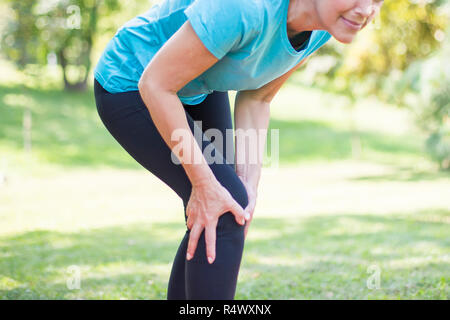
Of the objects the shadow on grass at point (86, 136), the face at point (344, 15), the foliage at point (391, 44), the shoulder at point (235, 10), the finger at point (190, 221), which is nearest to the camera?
the shoulder at point (235, 10)

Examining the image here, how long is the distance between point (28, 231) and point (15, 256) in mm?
1483

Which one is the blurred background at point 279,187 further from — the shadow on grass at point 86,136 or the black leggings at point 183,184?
the black leggings at point 183,184

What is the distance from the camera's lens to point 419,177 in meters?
12.1

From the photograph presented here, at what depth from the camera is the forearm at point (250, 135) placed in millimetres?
1984

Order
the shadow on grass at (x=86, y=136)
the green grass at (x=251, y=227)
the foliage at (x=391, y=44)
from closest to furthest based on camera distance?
the green grass at (x=251, y=227)
the foliage at (x=391, y=44)
the shadow on grass at (x=86, y=136)

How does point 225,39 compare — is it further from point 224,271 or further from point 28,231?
point 28,231

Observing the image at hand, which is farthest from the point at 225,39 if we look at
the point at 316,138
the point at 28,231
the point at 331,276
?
the point at 316,138

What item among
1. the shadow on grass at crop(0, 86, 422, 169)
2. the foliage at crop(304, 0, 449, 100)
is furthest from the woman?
the shadow on grass at crop(0, 86, 422, 169)

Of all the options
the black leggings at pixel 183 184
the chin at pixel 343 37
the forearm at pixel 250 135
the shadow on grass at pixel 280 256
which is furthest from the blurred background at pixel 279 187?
the chin at pixel 343 37

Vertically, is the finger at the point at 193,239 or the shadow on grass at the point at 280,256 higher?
the finger at the point at 193,239

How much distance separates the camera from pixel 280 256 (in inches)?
189

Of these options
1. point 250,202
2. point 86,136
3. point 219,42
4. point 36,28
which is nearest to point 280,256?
point 250,202

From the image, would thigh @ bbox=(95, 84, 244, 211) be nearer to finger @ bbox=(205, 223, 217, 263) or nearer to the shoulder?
finger @ bbox=(205, 223, 217, 263)

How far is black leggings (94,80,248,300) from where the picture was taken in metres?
1.54
